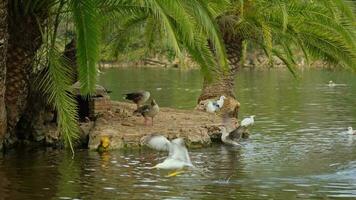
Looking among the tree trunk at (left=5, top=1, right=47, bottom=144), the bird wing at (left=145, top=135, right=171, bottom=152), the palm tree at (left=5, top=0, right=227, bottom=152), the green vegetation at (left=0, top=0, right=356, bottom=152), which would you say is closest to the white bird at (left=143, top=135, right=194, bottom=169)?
the bird wing at (left=145, top=135, right=171, bottom=152)

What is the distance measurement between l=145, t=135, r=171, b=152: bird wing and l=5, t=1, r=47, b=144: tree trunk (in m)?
2.79

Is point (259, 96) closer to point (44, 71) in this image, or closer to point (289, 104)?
point (289, 104)

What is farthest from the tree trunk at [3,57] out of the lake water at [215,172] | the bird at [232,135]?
the bird at [232,135]

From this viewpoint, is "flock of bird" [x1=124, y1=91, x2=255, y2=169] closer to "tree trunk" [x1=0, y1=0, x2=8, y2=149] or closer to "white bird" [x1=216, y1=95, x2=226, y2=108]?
"white bird" [x1=216, y1=95, x2=226, y2=108]

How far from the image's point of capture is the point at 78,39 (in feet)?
40.5

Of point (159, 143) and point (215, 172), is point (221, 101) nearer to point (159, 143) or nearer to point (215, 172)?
point (159, 143)

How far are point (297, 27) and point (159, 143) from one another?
653 cm

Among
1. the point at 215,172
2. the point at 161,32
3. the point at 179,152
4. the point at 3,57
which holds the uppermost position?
the point at 161,32

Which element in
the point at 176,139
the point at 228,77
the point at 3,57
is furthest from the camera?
the point at 228,77

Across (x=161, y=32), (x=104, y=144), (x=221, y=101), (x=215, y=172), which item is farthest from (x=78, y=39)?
(x=221, y=101)

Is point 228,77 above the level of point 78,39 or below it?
below

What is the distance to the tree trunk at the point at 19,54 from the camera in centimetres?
1436

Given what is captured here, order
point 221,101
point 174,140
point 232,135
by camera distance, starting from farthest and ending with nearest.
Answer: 1. point 221,101
2. point 232,135
3. point 174,140

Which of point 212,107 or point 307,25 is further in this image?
point 212,107
